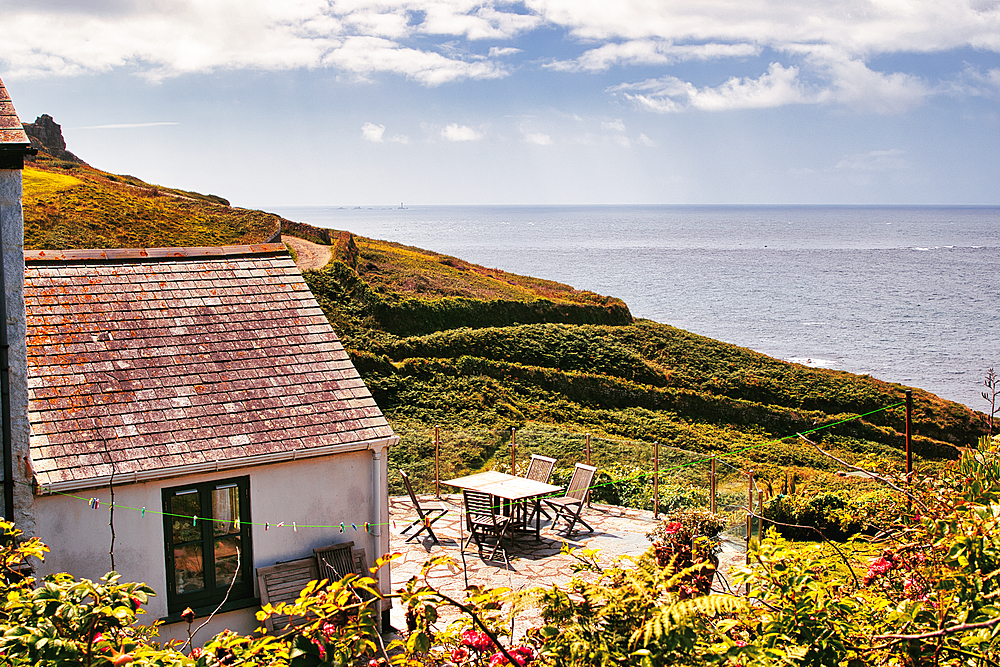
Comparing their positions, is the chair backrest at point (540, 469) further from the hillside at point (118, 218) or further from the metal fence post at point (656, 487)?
the hillside at point (118, 218)

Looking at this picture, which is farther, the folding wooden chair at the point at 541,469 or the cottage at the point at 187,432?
the folding wooden chair at the point at 541,469

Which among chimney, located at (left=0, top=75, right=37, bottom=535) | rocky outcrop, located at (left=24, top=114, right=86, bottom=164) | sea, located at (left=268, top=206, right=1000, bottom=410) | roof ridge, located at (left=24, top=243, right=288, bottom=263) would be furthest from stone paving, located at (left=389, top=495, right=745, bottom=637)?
rocky outcrop, located at (left=24, top=114, right=86, bottom=164)

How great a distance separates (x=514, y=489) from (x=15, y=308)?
8798 mm

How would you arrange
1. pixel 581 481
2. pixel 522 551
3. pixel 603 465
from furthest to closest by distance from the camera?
pixel 603 465 < pixel 581 481 < pixel 522 551

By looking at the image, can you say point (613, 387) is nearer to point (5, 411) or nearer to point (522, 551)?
point (522, 551)

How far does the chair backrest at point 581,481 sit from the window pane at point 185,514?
7.37 metres

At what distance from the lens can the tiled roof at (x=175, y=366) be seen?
9148 millimetres

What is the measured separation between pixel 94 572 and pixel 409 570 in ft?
17.1

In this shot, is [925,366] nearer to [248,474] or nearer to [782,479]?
[782,479]

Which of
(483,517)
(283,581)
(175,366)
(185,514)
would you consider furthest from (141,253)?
(483,517)

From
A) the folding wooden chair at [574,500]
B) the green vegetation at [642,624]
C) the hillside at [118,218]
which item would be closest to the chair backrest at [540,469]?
the folding wooden chair at [574,500]

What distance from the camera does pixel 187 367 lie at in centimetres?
1031

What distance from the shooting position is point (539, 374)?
31688 millimetres

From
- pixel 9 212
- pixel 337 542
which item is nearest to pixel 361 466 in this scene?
pixel 337 542
